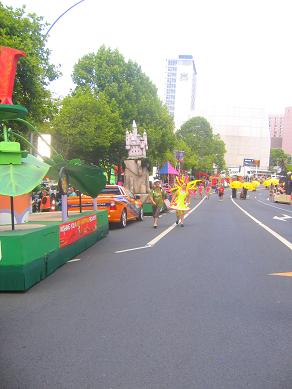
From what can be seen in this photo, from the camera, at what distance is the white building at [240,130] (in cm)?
14625

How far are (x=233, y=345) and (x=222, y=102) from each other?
14677cm

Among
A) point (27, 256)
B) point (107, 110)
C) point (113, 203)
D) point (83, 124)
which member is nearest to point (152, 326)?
point (27, 256)

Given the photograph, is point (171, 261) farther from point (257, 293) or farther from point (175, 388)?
point (175, 388)

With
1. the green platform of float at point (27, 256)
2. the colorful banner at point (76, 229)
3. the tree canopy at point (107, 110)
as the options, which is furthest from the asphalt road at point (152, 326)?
the tree canopy at point (107, 110)

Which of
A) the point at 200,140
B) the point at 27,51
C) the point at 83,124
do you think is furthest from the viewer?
the point at 200,140

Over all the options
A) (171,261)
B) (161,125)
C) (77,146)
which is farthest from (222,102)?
(171,261)

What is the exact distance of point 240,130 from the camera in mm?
148500

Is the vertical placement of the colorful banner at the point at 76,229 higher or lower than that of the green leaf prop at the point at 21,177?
lower

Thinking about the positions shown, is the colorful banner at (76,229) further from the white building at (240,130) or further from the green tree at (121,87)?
the white building at (240,130)

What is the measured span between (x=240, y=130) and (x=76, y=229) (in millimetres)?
143801

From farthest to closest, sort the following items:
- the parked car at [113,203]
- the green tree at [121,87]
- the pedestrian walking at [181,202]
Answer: the green tree at [121,87] → the pedestrian walking at [181,202] → the parked car at [113,203]

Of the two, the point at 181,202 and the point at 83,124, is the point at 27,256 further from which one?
the point at 83,124

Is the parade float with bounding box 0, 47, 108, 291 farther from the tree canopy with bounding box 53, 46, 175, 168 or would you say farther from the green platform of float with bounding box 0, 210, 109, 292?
the tree canopy with bounding box 53, 46, 175, 168

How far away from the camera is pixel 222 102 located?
146250 mm
